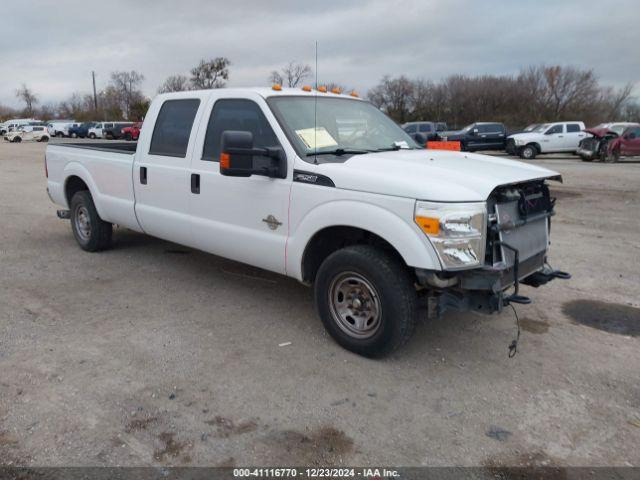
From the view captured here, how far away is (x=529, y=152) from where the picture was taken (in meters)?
25.1

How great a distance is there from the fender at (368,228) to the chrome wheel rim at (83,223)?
147 inches

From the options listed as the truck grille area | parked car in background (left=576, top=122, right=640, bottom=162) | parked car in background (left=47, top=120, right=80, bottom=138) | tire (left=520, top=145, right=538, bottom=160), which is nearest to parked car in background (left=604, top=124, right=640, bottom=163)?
parked car in background (left=576, top=122, right=640, bottom=162)

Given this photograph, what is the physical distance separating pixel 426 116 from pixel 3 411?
5764cm

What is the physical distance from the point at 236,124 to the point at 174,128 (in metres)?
0.95

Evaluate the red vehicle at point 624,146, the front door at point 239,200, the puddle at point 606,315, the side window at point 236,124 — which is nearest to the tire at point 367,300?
the front door at point 239,200

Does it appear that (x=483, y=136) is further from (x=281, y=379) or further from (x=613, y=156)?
(x=281, y=379)

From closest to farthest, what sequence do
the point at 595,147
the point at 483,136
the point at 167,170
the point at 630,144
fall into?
the point at 167,170, the point at 630,144, the point at 595,147, the point at 483,136

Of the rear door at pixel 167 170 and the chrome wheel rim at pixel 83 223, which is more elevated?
the rear door at pixel 167 170

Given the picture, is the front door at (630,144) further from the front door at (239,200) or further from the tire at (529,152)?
the front door at (239,200)

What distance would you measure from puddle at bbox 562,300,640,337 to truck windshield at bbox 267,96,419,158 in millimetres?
2176

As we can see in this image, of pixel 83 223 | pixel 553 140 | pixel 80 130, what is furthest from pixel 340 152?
pixel 80 130

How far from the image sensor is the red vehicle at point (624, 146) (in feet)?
72.6

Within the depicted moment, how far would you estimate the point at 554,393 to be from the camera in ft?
11.6

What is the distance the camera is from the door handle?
4.91m
